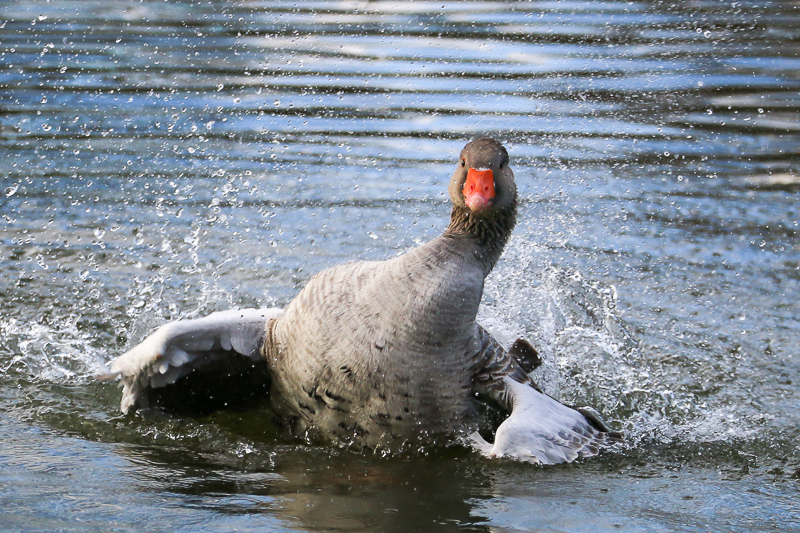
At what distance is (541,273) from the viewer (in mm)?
8586

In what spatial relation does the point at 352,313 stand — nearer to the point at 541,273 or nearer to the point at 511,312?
the point at 511,312

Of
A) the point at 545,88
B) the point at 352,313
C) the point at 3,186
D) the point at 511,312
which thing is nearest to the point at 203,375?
the point at 352,313

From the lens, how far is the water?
5.04 metres

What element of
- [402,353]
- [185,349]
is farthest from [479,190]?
[185,349]

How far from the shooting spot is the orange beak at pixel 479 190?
5395 millimetres

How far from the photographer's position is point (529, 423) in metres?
5.15

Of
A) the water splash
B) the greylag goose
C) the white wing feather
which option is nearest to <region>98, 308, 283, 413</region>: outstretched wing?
the greylag goose

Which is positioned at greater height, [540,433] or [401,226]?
[401,226]

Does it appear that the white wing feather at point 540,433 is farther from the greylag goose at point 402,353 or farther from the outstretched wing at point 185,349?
the outstretched wing at point 185,349

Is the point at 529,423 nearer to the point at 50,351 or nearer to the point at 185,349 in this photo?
the point at 185,349

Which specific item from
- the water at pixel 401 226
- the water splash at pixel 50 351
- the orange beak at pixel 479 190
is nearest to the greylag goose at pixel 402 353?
the orange beak at pixel 479 190

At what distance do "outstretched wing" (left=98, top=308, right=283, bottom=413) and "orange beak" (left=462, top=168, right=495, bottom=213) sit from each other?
141 centimetres

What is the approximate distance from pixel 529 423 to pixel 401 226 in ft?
14.5

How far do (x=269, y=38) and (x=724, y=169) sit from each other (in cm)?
833
